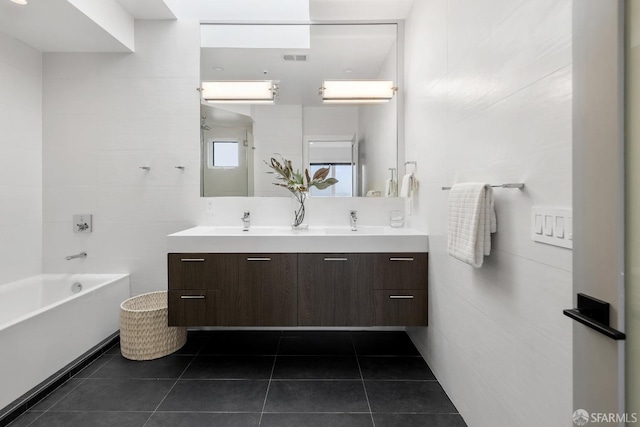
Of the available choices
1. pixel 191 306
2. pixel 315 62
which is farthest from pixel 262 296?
pixel 315 62

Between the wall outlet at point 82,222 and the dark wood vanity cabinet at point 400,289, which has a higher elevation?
the wall outlet at point 82,222

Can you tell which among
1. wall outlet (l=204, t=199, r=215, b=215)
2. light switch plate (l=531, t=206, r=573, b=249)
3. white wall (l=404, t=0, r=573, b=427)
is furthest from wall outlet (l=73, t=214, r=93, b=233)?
light switch plate (l=531, t=206, r=573, b=249)

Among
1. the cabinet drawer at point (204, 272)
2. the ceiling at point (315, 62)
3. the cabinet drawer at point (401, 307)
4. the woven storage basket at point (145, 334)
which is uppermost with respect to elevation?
the ceiling at point (315, 62)

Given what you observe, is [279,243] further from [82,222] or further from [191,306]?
[82,222]

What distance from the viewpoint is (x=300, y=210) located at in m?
2.59

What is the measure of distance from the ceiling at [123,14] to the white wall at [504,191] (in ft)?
2.38

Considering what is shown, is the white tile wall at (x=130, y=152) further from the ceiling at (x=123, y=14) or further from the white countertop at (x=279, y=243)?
the white countertop at (x=279, y=243)

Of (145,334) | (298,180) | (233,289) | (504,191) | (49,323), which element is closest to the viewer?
(504,191)

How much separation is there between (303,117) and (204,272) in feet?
4.59

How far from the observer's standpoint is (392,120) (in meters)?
2.57

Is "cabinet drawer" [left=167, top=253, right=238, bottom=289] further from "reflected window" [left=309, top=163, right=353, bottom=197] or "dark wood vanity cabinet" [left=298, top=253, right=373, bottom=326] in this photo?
"reflected window" [left=309, top=163, right=353, bottom=197]

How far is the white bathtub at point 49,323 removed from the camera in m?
1.64

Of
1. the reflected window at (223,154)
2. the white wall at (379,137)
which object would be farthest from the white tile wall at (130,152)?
the white wall at (379,137)

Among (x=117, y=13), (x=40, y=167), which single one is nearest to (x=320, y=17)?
(x=117, y=13)
